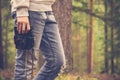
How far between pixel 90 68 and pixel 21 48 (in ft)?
62.5

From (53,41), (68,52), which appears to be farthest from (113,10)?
→ (53,41)

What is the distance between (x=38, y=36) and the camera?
186 inches

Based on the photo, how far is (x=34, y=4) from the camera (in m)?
4.73

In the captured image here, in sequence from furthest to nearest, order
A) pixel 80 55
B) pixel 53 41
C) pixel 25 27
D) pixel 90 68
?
pixel 80 55, pixel 90 68, pixel 53 41, pixel 25 27

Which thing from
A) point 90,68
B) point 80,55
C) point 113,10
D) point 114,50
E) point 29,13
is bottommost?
point 80,55

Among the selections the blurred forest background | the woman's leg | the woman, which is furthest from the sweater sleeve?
the blurred forest background

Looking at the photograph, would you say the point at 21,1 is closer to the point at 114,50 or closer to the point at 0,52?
the point at 0,52

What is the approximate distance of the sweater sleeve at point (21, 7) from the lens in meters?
4.56

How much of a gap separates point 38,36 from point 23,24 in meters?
0.35

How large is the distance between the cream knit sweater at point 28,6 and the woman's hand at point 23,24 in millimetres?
76

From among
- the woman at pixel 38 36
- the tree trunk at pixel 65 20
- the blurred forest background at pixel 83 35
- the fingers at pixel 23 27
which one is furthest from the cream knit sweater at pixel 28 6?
the tree trunk at pixel 65 20

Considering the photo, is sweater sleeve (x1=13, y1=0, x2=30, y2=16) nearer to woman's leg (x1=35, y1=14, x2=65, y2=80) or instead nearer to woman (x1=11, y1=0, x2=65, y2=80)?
woman (x1=11, y1=0, x2=65, y2=80)

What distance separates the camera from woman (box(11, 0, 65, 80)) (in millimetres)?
4574

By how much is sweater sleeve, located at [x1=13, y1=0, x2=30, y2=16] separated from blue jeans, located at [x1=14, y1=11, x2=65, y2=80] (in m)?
0.17
